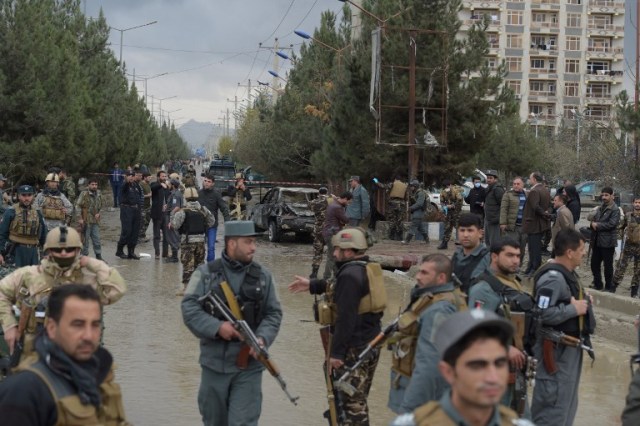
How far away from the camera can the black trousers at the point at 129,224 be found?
1848cm

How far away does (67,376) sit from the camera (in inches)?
138

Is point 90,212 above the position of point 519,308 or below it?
above

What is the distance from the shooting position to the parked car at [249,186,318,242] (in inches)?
894

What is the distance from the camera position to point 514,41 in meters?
93.4

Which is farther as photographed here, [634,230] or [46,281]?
[634,230]

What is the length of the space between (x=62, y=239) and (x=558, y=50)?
9314cm

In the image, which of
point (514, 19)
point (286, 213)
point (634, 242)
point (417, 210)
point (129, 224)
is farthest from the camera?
point (514, 19)

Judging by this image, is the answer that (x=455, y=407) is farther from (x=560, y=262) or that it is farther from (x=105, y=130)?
(x=105, y=130)

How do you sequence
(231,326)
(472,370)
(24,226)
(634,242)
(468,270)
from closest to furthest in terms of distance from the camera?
(472,370)
(231,326)
(468,270)
(24,226)
(634,242)

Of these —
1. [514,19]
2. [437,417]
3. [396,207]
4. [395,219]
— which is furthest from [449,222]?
[514,19]

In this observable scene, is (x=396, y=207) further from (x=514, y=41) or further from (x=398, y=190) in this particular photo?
(x=514, y=41)

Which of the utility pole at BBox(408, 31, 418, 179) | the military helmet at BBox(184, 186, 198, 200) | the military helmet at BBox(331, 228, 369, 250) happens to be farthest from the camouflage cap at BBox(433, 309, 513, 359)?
the utility pole at BBox(408, 31, 418, 179)

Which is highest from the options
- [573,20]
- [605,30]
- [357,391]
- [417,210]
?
[573,20]

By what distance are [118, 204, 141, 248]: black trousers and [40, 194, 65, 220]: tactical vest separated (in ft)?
13.8
